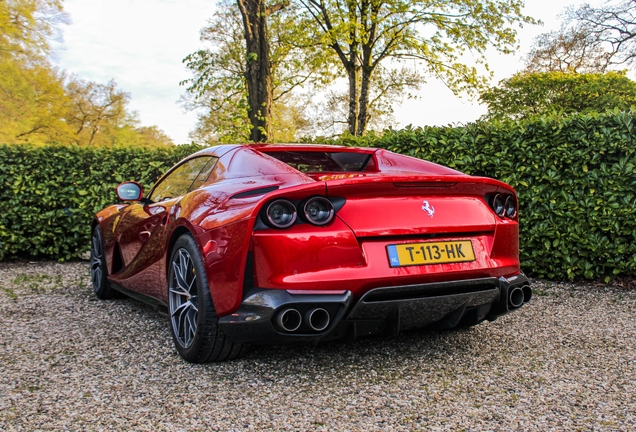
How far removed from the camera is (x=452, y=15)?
850 inches

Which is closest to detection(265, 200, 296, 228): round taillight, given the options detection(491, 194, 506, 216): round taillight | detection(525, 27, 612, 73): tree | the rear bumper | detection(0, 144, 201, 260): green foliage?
the rear bumper

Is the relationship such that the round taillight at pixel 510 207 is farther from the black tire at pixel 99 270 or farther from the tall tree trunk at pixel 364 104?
the tall tree trunk at pixel 364 104

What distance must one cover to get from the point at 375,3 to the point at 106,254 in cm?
1809

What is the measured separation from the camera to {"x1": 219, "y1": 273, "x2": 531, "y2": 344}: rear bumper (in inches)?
105

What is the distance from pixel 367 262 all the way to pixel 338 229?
216 millimetres

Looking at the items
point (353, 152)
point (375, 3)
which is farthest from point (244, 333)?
point (375, 3)

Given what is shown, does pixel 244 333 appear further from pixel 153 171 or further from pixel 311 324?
pixel 153 171

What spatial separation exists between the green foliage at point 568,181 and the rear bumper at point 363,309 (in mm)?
3233

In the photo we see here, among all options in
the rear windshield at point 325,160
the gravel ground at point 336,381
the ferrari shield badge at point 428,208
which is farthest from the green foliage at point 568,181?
the ferrari shield badge at point 428,208

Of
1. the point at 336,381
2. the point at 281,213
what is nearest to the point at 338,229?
the point at 281,213

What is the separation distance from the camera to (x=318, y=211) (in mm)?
2799

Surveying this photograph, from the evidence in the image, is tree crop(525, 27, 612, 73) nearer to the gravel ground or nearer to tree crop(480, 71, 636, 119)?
tree crop(480, 71, 636, 119)

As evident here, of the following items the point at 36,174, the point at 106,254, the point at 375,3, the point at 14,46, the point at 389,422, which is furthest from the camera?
the point at 14,46

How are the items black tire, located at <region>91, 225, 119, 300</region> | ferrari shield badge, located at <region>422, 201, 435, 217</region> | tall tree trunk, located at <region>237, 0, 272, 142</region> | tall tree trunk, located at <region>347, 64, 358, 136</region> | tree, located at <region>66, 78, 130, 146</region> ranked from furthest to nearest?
tree, located at <region>66, 78, 130, 146</region> < tall tree trunk, located at <region>347, 64, 358, 136</region> < tall tree trunk, located at <region>237, 0, 272, 142</region> < black tire, located at <region>91, 225, 119, 300</region> < ferrari shield badge, located at <region>422, 201, 435, 217</region>
